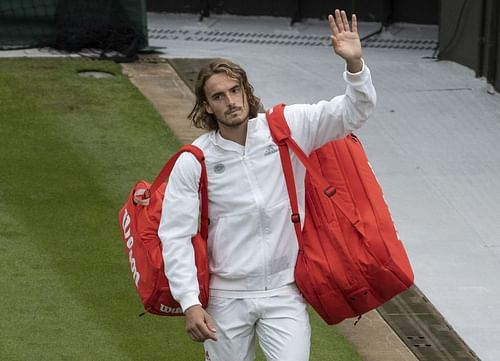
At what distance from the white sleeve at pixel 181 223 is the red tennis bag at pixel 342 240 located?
410mm

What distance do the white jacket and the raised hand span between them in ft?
0.32

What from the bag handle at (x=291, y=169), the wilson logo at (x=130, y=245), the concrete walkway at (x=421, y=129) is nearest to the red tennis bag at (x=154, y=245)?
the wilson logo at (x=130, y=245)

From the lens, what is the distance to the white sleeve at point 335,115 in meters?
5.64

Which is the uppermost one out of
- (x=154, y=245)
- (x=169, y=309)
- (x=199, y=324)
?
(x=154, y=245)

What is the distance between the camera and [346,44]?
5.61 meters

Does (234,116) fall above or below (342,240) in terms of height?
above

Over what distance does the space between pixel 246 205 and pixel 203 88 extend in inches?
21.5

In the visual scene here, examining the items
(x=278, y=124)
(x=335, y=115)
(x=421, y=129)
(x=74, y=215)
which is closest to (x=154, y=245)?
(x=278, y=124)

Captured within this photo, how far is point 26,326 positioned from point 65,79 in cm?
578

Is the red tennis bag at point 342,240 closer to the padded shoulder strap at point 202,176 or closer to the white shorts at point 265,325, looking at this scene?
the white shorts at point 265,325

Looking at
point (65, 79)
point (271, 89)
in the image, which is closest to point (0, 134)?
point (65, 79)

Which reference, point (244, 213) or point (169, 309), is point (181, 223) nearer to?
point (244, 213)

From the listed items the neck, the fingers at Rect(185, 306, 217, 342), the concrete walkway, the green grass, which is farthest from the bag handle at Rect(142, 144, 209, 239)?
the concrete walkway

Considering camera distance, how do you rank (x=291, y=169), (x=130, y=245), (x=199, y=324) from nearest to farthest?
(x=199, y=324) → (x=291, y=169) → (x=130, y=245)
